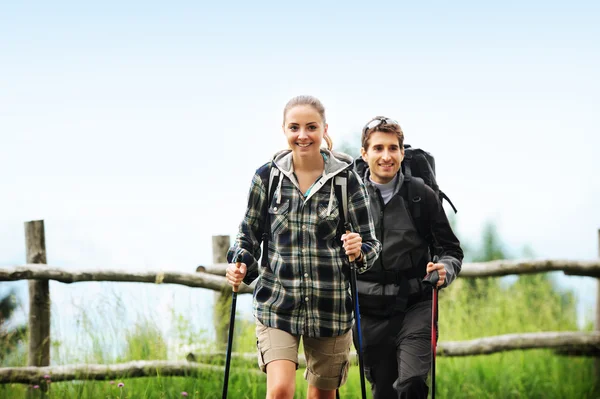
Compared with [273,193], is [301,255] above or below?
below

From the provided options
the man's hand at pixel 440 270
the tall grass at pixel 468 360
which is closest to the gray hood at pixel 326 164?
the man's hand at pixel 440 270

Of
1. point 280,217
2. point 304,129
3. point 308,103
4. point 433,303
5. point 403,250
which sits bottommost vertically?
point 433,303

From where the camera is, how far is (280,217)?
336 centimetres

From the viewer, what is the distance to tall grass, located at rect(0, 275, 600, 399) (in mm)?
5562

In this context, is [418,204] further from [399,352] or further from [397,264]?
[399,352]

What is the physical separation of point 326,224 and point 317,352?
2.15ft

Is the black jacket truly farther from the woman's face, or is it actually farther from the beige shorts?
the woman's face

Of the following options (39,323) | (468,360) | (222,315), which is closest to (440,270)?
(222,315)

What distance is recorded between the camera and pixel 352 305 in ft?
11.3

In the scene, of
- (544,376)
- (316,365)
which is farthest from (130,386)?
(544,376)

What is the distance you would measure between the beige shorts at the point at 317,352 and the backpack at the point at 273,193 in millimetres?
370

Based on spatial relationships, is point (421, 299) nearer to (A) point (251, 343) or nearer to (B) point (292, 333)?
(B) point (292, 333)

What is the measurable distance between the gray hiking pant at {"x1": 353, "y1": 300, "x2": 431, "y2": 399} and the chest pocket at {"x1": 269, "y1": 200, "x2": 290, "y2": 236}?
33.1 inches

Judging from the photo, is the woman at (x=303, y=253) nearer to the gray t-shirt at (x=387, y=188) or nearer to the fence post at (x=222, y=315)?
the gray t-shirt at (x=387, y=188)
